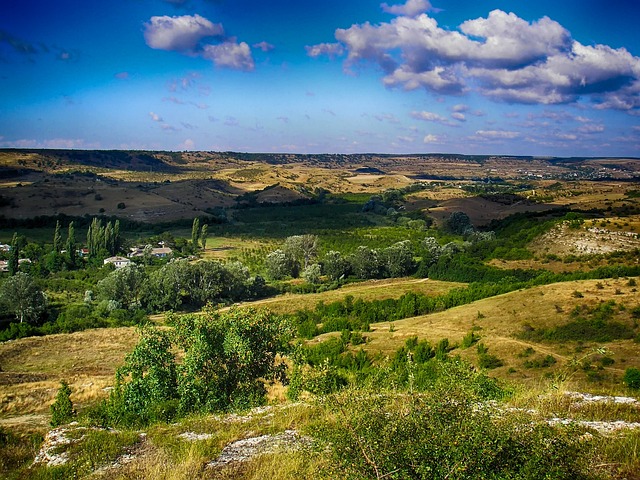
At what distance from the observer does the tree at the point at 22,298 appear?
→ 44.4 meters

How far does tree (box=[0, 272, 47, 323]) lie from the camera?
44.4 m

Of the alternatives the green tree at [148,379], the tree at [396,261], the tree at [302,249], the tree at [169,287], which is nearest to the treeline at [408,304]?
the tree at [169,287]

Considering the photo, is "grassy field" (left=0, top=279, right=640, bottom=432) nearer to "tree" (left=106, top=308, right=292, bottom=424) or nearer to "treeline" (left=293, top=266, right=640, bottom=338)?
"treeline" (left=293, top=266, right=640, bottom=338)

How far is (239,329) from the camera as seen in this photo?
16.2 metres

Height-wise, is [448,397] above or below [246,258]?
above

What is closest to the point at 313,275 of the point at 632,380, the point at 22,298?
the point at 22,298

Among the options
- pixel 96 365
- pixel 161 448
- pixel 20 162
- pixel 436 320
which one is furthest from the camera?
pixel 20 162

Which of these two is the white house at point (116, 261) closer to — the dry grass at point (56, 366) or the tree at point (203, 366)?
the dry grass at point (56, 366)

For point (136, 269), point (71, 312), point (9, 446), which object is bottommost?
point (71, 312)

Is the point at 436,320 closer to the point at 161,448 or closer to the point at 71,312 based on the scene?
the point at 161,448

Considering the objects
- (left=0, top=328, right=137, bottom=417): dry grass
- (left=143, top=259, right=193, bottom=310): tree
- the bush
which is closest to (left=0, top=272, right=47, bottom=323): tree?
(left=0, top=328, right=137, bottom=417): dry grass

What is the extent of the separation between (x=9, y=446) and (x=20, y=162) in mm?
227314

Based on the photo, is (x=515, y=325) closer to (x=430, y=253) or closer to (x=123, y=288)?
(x=430, y=253)

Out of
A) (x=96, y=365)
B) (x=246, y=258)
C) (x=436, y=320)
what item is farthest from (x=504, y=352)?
(x=246, y=258)
